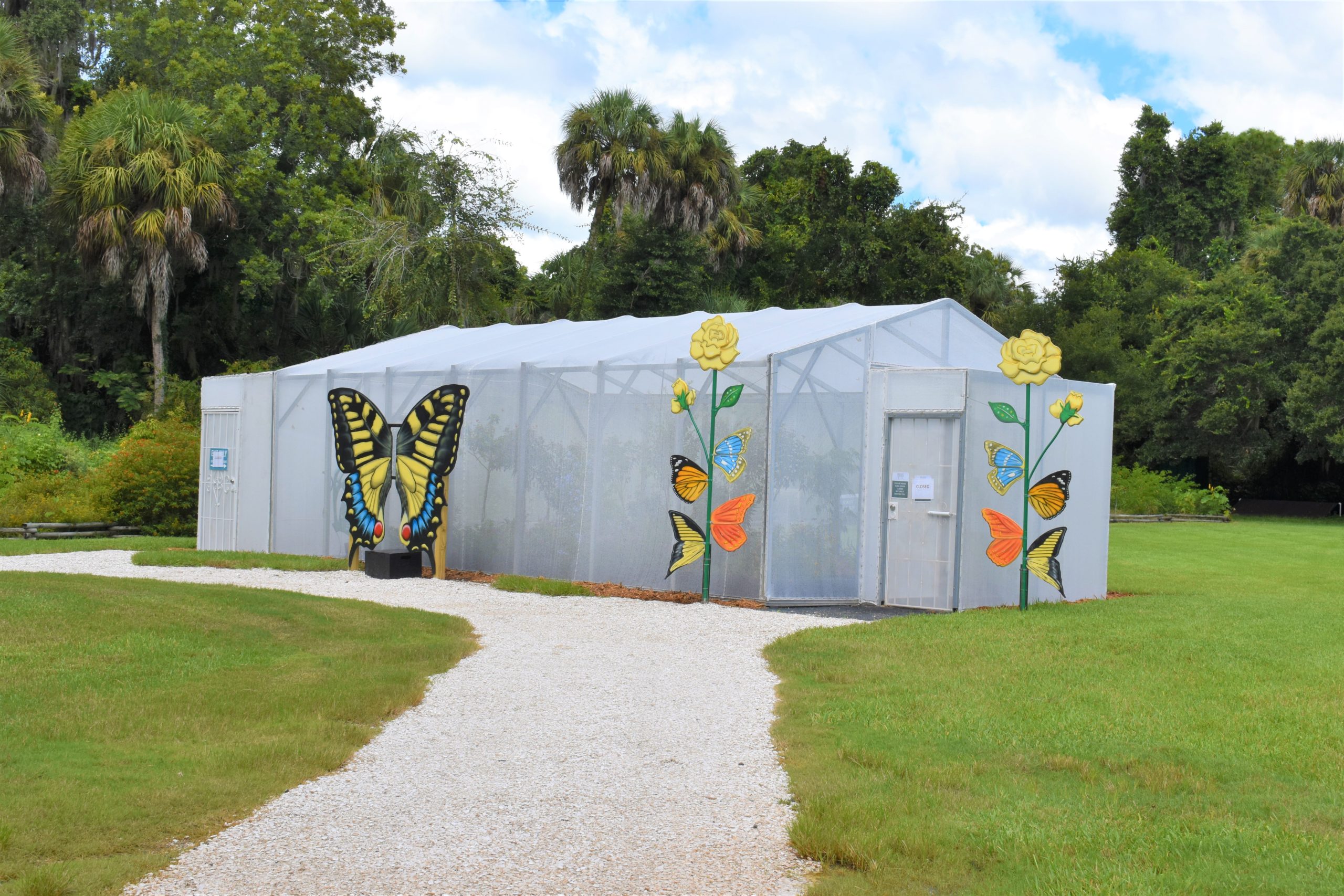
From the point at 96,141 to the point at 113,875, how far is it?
23851 mm

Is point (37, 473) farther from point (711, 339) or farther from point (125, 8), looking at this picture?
point (125, 8)

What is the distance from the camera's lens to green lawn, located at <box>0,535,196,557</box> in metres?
15.9

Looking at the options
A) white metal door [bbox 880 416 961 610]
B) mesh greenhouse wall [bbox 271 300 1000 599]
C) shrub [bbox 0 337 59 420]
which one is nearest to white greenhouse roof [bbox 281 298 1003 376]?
mesh greenhouse wall [bbox 271 300 1000 599]

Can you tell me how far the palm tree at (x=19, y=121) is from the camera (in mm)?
23328

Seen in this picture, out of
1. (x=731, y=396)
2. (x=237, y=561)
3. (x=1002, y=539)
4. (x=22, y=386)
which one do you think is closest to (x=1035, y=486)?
(x=1002, y=539)

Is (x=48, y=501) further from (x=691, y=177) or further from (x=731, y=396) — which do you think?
(x=691, y=177)

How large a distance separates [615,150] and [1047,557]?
17477mm

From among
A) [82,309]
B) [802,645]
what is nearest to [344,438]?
[802,645]

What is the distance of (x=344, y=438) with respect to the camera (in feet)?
45.9

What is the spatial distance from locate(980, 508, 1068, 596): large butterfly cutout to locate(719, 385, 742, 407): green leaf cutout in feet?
8.57

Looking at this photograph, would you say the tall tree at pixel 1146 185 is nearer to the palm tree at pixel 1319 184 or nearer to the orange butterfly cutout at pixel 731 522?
the palm tree at pixel 1319 184

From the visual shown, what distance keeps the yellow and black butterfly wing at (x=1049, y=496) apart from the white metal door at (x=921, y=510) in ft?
2.47

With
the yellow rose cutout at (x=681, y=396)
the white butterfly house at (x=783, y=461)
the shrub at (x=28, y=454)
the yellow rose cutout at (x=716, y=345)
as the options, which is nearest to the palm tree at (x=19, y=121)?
the shrub at (x=28, y=454)

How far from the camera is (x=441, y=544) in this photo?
44.5 feet
